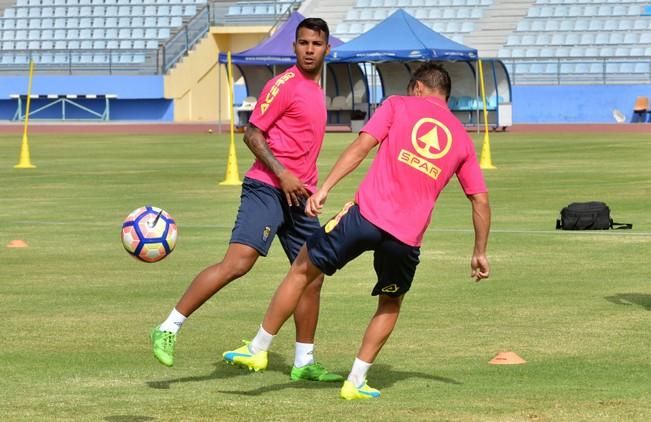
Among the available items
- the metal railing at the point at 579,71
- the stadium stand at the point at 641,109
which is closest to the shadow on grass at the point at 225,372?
the stadium stand at the point at 641,109

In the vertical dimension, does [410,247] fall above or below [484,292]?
above

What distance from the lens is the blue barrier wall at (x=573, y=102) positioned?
53.5m

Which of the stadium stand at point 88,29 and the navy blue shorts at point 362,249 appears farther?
the stadium stand at point 88,29

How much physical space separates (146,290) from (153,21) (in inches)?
2135

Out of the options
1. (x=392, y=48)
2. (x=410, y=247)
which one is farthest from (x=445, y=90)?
(x=392, y=48)

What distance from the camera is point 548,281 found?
1331cm

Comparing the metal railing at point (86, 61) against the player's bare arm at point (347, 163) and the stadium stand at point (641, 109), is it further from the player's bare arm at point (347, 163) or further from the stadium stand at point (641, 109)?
the player's bare arm at point (347, 163)

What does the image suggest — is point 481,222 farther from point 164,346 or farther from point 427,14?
point 427,14

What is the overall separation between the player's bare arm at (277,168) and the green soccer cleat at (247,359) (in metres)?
0.89

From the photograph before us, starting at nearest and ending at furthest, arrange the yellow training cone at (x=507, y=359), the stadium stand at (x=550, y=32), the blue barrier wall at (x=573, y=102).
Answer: the yellow training cone at (x=507, y=359) < the blue barrier wall at (x=573, y=102) < the stadium stand at (x=550, y=32)

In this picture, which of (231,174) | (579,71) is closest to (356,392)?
(231,174)

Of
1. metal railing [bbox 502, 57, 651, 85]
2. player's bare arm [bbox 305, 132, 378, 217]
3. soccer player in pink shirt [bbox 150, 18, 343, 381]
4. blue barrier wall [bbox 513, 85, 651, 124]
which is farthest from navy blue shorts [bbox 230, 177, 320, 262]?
blue barrier wall [bbox 513, 85, 651, 124]

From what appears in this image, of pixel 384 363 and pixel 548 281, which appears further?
pixel 548 281

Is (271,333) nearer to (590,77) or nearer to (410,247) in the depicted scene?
(410,247)
